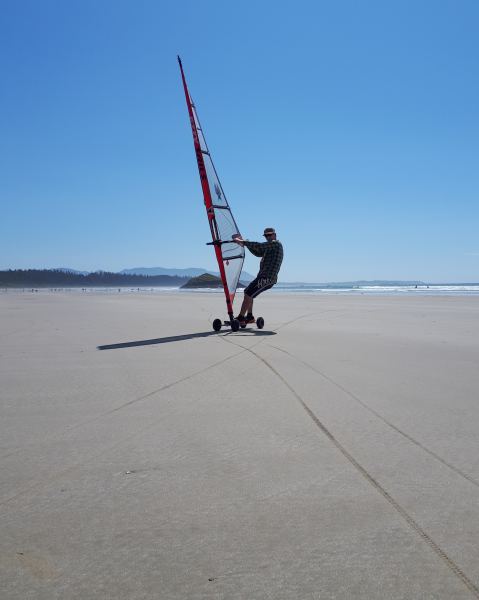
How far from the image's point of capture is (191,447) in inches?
103

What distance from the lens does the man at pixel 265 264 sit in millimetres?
8844

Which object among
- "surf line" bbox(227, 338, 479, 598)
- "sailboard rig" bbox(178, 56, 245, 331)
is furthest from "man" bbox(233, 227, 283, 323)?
"surf line" bbox(227, 338, 479, 598)

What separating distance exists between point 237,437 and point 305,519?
3.26 ft

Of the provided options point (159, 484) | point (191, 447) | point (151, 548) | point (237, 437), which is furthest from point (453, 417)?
point (151, 548)

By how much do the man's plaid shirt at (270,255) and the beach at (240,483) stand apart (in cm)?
418

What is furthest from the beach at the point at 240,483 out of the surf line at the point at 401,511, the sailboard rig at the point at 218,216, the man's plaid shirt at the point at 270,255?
the sailboard rig at the point at 218,216

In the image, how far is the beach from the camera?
1487 millimetres

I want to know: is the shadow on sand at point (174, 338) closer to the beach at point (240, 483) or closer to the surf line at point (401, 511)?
the beach at point (240, 483)

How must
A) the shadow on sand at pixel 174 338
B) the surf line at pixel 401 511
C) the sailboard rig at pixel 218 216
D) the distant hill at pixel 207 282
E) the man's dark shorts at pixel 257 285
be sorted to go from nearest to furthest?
the surf line at pixel 401 511 < the shadow on sand at pixel 174 338 < the man's dark shorts at pixel 257 285 < the sailboard rig at pixel 218 216 < the distant hill at pixel 207 282

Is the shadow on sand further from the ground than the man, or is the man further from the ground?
the man

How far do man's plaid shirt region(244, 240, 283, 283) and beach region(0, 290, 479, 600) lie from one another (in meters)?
4.18

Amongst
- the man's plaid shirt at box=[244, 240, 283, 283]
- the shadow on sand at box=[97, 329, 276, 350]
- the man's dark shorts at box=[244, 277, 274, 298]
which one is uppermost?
the man's plaid shirt at box=[244, 240, 283, 283]

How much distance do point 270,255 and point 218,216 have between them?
3.99ft

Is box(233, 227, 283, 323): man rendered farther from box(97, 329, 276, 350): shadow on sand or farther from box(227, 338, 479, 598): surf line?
box(227, 338, 479, 598): surf line
